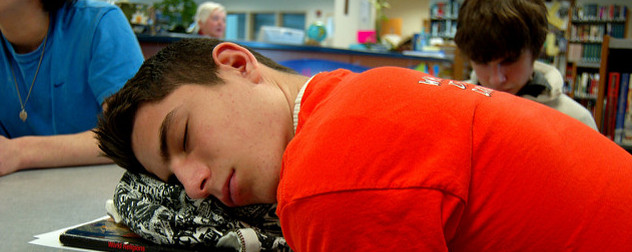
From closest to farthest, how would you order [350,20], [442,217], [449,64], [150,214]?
[442,217] < [150,214] < [449,64] < [350,20]

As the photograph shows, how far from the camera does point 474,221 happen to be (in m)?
0.57

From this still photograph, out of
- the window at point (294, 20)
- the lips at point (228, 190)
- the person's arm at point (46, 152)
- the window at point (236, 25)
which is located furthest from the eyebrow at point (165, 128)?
the window at point (236, 25)

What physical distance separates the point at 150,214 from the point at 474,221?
1.59 ft

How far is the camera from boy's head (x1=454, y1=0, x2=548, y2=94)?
1587 millimetres

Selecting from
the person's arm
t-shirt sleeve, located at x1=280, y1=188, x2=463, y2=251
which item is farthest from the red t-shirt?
the person's arm

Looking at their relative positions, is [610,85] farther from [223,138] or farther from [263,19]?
[263,19]

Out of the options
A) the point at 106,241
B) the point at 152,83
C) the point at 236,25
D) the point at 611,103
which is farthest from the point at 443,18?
the point at 106,241

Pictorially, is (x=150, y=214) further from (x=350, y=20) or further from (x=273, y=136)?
(x=350, y=20)

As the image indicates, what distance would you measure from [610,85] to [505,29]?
36.8 inches

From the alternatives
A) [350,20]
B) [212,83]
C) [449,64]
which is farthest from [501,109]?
[350,20]

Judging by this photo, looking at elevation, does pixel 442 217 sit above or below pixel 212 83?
below

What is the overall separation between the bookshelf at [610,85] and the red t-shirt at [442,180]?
1816 mm

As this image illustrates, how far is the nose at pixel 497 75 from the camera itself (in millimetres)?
1649

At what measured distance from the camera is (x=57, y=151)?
1207 mm
